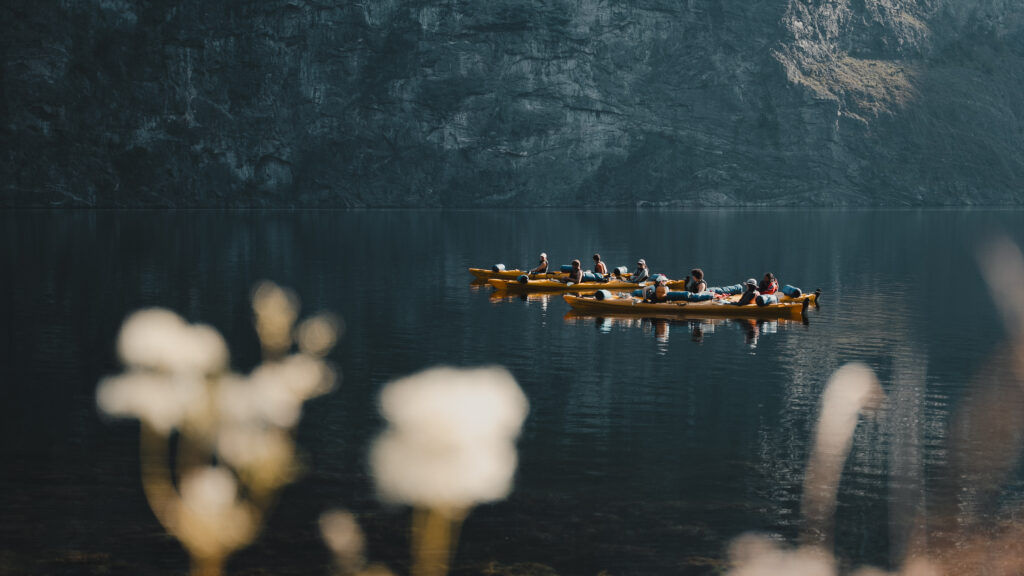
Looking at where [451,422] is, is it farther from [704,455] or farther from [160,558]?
[160,558]

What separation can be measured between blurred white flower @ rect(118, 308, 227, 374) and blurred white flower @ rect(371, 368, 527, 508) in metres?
7.21

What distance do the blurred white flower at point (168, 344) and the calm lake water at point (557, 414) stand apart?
2.65 ft

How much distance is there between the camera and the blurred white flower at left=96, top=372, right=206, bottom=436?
28.5m

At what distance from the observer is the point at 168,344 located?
44.2 metres

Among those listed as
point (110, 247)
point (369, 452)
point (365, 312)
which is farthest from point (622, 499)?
point (110, 247)

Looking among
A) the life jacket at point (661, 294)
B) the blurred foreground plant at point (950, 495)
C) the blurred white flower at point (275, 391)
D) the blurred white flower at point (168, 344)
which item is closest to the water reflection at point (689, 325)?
the life jacket at point (661, 294)

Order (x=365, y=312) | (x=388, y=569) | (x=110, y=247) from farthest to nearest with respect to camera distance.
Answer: (x=110, y=247) < (x=365, y=312) < (x=388, y=569)

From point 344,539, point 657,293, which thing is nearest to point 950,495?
point 344,539

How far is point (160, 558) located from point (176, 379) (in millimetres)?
15272

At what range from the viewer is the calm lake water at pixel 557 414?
1956cm

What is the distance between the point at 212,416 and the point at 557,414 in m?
8.36

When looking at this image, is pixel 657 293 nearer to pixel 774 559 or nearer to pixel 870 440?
pixel 870 440

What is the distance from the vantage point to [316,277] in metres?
66.8

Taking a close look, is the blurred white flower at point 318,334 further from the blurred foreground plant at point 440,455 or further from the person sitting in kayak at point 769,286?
the person sitting in kayak at point 769,286
